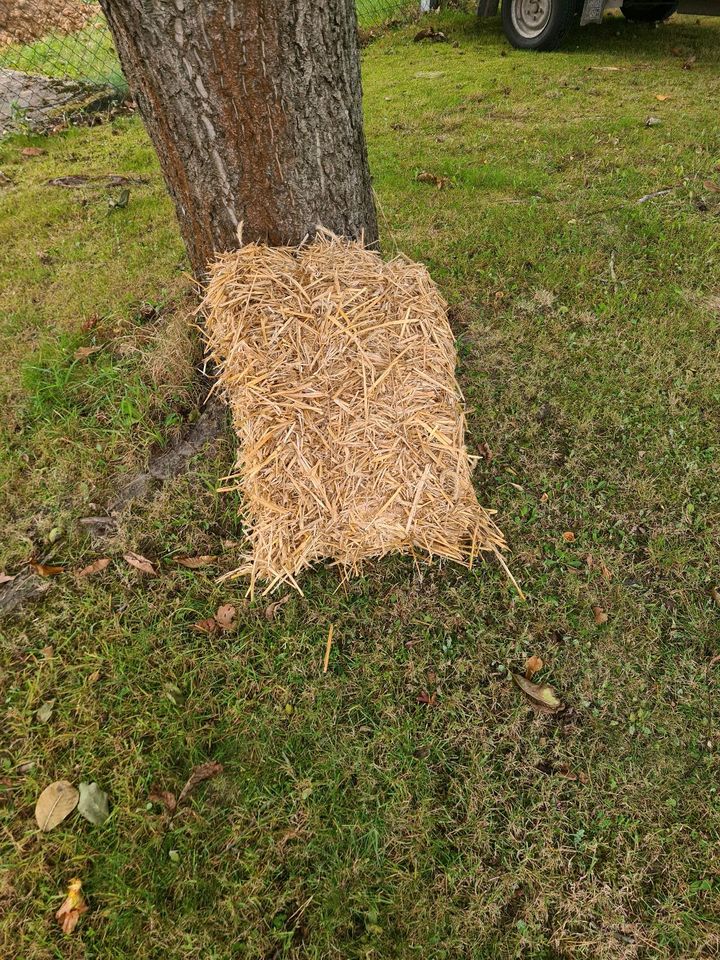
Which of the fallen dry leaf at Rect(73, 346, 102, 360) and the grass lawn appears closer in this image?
the grass lawn

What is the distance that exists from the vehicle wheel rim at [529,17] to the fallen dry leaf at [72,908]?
8.46 meters

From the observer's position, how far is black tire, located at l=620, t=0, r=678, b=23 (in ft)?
22.4

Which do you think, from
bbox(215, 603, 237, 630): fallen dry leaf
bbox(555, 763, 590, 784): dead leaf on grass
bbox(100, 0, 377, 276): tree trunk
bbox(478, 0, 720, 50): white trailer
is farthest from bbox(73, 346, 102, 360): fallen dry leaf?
bbox(478, 0, 720, 50): white trailer

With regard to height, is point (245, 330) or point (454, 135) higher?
point (454, 135)

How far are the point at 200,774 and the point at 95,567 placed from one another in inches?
37.4

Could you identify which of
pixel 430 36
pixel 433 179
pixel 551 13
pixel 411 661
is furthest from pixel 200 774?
pixel 430 36

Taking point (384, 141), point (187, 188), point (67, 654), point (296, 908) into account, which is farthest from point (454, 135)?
point (296, 908)

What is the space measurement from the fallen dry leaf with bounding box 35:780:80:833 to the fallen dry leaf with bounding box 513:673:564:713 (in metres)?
1.53

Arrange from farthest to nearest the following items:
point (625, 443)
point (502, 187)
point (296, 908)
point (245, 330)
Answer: point (502, 187)
point (625, 443)
point (245, 330)
point (296, 908)

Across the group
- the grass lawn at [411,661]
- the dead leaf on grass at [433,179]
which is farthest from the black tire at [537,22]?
the grass lawn at [411,661]

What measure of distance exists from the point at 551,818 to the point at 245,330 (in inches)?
79.4

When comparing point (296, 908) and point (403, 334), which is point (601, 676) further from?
point (403, 334)

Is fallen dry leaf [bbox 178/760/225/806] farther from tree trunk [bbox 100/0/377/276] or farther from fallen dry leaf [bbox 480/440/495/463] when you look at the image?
tree trunk [bbox 100/0/377/276]

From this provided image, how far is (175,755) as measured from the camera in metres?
1.83
